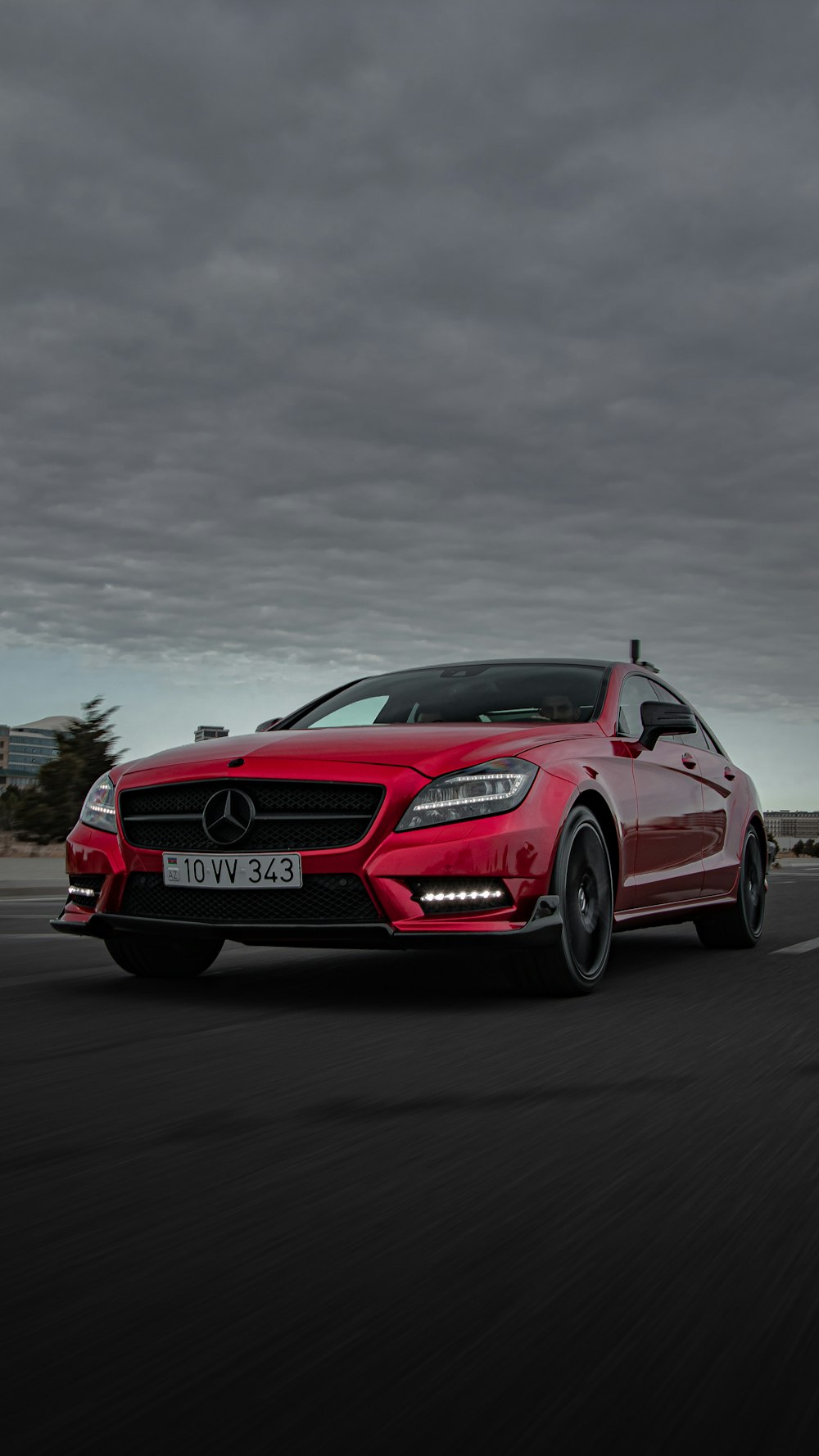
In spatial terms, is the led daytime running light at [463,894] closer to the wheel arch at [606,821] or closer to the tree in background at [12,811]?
the wheel arch at [606,821]

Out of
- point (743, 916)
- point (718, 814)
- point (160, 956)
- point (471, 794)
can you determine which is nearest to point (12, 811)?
point (743, 916)

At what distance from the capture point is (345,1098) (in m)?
3.92

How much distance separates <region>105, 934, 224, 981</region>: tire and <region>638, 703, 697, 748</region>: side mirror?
7.56 feet

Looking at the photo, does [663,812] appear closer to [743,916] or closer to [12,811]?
[743,916]

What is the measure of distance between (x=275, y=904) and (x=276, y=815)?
347 mm

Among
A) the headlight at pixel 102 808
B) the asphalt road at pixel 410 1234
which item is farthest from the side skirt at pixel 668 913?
the headlight at pixel 102 808

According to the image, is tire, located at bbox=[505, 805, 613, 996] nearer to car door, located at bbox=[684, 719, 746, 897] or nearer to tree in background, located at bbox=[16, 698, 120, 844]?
car door, located at bbox=[684, 719, 746, 897]

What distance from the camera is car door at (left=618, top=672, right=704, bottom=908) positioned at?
23.5 ft

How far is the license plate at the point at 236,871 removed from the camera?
5.69 meters

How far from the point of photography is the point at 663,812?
7477 mm

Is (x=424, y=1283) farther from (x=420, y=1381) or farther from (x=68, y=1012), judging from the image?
(x=68, y=1012)

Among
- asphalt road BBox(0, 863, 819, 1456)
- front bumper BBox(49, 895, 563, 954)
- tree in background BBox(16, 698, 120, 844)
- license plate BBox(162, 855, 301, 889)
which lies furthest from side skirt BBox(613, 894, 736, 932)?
tree in background BBox(16, 698, 120, 844)

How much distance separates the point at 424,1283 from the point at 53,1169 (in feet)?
3.41

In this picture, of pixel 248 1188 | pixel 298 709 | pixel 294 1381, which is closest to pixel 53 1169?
pixel 248 1188
